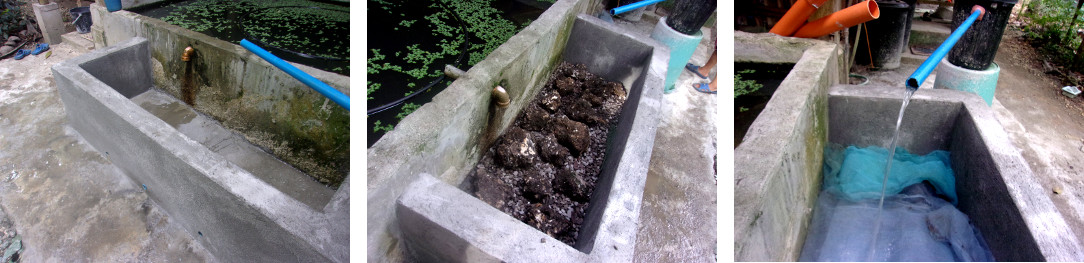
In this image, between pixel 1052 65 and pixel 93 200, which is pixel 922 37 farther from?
pixel 93 200

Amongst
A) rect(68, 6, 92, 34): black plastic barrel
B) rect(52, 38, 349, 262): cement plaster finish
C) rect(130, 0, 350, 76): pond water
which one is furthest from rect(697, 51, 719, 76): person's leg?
rect(68, 6, 92, 34): black plastic barrel

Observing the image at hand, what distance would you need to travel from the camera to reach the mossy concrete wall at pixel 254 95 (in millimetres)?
2914

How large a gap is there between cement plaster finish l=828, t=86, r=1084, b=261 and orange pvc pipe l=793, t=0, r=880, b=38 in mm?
340

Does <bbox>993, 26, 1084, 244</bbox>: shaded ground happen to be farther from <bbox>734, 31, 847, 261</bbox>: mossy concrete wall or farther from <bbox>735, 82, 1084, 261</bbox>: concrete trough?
<bbox>734, 31, 847, 261</bbox>: mossy concrete wall

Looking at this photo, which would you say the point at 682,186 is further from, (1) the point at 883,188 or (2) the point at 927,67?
(2) the point at 927,67

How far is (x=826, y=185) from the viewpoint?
2469 millimetres

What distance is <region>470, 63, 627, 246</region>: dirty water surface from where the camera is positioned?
228 centimetres

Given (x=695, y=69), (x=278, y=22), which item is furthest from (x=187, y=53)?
(x=695, y=69)

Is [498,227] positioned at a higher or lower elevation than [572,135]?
higher

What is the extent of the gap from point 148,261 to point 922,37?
19.1 feet

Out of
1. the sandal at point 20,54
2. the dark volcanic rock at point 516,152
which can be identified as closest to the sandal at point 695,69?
the dark volcanic rock at point 516,152

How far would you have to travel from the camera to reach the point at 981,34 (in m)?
2.46

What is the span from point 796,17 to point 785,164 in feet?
5.38

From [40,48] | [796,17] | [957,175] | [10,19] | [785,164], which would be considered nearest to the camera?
[785,164]
